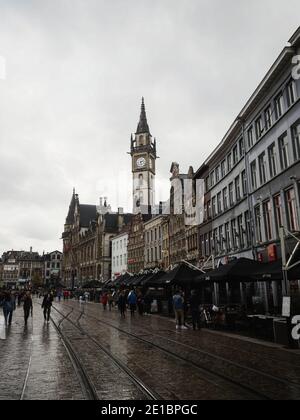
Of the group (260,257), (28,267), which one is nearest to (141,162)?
(260,257)

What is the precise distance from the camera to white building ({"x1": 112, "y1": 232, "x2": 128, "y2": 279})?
76756 mm

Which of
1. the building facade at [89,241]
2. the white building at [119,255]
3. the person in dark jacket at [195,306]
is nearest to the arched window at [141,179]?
the building facade at [89,241]

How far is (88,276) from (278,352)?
3791 inches

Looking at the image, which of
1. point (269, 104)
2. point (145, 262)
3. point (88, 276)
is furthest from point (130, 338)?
point (88, 276)

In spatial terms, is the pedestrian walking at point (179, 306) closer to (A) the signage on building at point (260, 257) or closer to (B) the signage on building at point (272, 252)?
(B) the signage on building at point (272, 252)

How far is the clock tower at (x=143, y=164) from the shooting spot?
9881cm

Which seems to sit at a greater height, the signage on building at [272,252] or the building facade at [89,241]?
the building facade at [89,241]

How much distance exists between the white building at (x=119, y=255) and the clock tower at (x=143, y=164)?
1406cm

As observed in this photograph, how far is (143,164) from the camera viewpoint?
103562mm

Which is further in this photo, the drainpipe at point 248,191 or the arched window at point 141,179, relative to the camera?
the arched window at point 141,179

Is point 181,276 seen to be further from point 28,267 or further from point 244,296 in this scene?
point 28,267

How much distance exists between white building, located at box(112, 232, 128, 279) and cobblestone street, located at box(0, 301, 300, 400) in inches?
2405

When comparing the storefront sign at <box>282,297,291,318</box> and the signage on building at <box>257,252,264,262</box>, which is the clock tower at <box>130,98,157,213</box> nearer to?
the signage on building at <box>257,252,264,262</box>

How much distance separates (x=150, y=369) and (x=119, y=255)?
238ft
